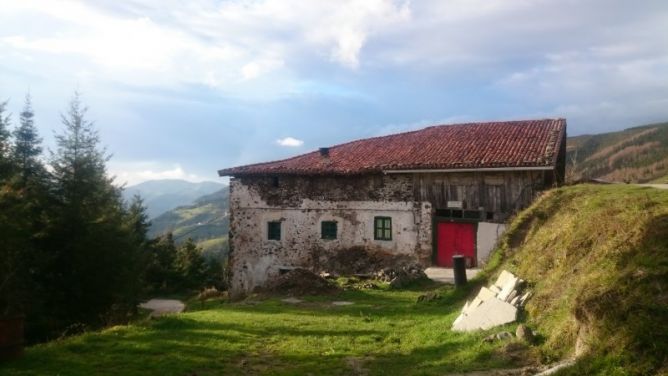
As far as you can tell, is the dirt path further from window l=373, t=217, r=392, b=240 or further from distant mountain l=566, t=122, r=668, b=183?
distant mountain l=566, t=122, r=668, b=183

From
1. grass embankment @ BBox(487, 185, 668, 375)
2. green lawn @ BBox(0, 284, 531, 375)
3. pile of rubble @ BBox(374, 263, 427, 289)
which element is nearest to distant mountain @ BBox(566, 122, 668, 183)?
pile of rubble @ BBox(374, 263, 427, 289)

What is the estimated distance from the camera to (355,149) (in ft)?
83.4

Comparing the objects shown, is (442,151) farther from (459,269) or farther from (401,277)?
(459,269)

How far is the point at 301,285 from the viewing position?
16562 millimetres

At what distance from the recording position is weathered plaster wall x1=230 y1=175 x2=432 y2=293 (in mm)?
21516

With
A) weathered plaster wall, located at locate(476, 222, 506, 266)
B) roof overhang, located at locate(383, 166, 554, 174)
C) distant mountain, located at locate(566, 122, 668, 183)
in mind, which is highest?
distant mountain, located at locate(566, 122, 668, 183)

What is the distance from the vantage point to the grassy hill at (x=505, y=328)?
570cm

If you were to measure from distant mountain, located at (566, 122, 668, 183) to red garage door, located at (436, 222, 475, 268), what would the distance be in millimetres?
15389

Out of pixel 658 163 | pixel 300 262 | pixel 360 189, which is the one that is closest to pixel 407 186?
pixel 360 189

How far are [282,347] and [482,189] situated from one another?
1353cm

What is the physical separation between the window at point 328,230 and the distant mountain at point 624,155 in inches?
715

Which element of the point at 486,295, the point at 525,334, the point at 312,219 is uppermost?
the point at 312,219

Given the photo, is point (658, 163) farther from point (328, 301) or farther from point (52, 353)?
point (52, 353)

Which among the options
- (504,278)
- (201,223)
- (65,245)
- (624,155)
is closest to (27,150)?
(65,245)
